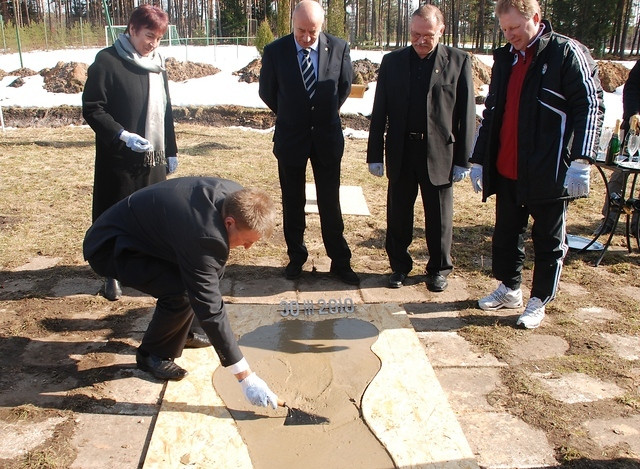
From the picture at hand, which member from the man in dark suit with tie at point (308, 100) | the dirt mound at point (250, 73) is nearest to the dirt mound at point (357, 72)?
the dirt mound at point (250, 73)

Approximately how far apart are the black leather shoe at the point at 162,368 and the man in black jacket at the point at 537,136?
6.54 feet

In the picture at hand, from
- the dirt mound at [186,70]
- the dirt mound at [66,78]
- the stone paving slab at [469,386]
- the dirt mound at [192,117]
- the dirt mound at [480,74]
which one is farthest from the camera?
the dirt mound at [186,70]

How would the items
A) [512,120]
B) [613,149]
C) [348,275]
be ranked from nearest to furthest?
[512,120], [348,275], [613,149]

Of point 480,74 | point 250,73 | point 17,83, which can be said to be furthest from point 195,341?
point 17,83

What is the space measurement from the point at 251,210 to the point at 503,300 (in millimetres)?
2152

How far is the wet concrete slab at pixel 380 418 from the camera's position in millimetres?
2340

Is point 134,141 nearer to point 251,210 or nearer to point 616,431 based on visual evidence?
point 251,210

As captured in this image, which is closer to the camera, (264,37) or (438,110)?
(438,110)

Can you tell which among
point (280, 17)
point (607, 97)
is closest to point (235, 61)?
point (280, 17)

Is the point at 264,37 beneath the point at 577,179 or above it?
above

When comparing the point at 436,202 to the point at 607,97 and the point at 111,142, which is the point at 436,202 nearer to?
the point at 111,142

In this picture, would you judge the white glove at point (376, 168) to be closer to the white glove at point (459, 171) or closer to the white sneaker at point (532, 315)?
the white glove at point (459, 171)

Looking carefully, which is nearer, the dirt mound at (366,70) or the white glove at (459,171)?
the white glove at (459,171)

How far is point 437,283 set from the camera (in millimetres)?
4039
